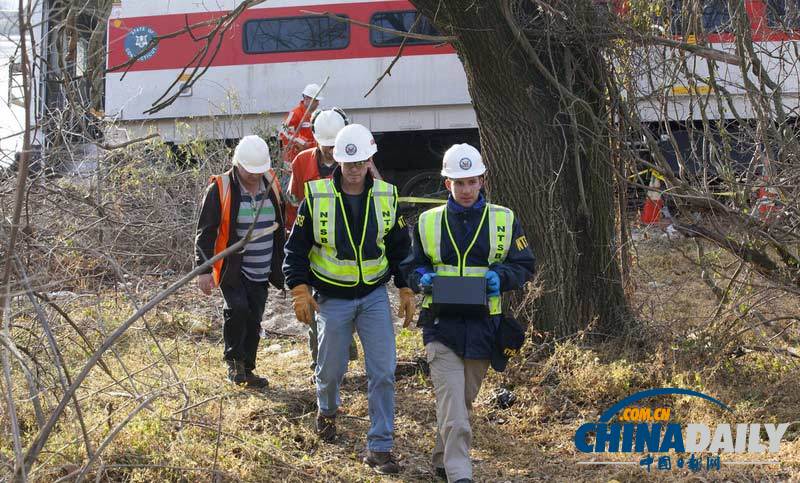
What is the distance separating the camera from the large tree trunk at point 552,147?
5.91 m

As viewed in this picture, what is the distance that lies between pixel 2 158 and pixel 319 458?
2171 millimetres

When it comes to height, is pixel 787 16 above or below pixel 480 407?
above

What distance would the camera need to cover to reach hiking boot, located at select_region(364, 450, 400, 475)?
4.79 metres

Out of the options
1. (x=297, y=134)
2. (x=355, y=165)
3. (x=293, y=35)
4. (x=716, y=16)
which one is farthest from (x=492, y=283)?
(x=293, y=35)

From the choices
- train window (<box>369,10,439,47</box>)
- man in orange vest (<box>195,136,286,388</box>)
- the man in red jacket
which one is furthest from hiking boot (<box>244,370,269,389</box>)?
train window (<box>369,10,439,47</box>)

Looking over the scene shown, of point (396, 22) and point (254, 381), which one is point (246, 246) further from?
point (396, 22)

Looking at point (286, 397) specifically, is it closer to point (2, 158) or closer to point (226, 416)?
point (226, 416)

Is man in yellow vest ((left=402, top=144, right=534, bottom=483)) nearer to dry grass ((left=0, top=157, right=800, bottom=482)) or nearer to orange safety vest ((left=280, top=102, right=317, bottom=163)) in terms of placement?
dry grass ((left=0, top=157, right=800, bottom=482))

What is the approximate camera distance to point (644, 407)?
5469 millimetres

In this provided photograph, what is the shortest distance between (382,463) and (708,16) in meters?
4.41

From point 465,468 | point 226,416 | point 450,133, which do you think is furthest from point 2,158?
point 450,133

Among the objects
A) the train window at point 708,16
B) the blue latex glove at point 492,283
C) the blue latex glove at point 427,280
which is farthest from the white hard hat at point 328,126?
the train window at point 708,16

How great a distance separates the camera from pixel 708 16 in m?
7.16

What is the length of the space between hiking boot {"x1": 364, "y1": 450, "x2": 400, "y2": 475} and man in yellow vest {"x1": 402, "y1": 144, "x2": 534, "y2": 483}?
1.03ft
